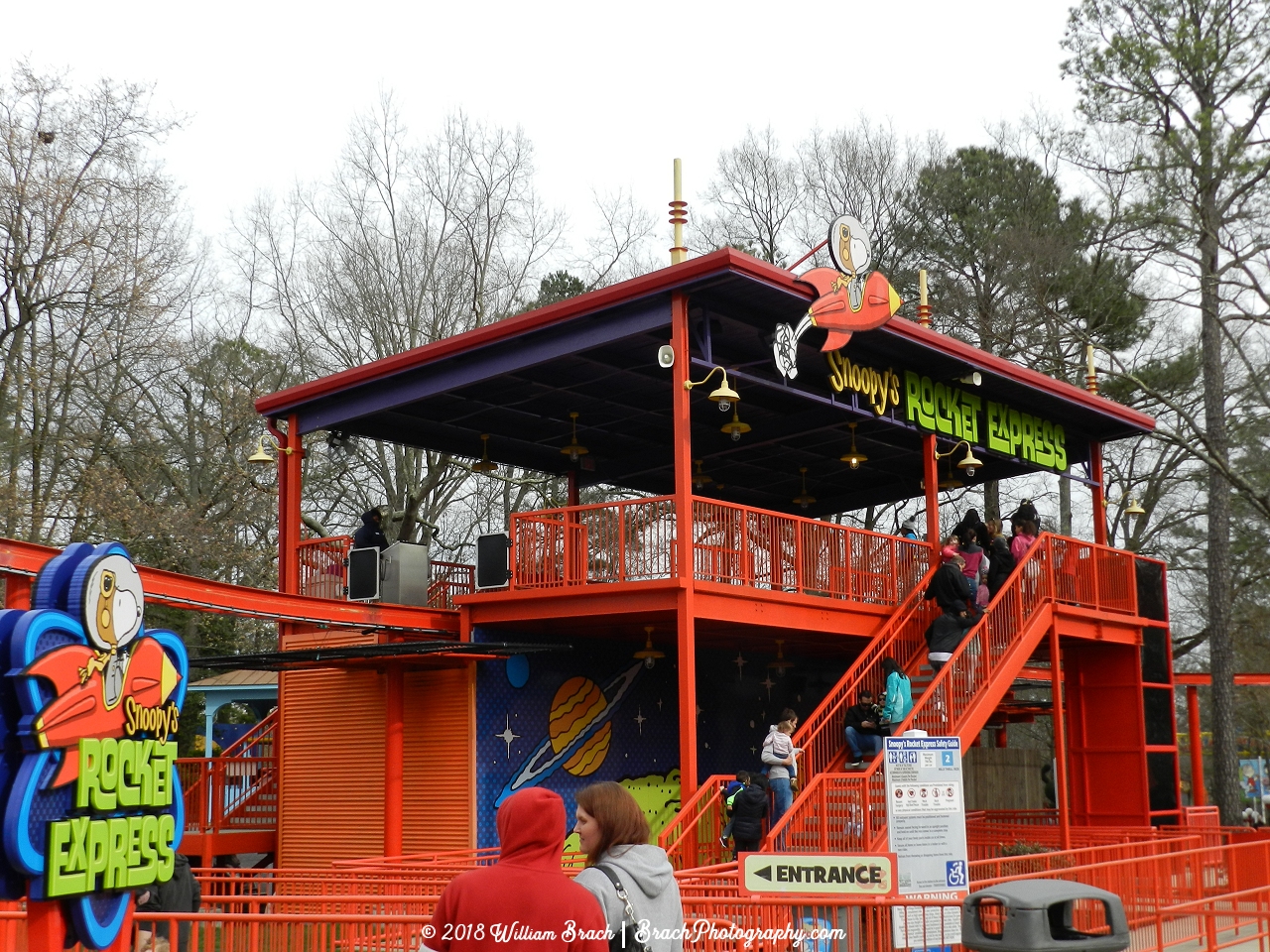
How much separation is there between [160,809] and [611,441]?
18.0m

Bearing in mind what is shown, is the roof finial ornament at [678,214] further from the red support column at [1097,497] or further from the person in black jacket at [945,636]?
the red support column at [1097,497]

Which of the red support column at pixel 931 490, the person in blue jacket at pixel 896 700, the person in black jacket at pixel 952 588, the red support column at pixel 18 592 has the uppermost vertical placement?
the red support column at pixel 931 490

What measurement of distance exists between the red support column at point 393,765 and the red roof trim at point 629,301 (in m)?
4.37

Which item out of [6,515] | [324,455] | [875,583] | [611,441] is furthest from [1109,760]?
[324,455]

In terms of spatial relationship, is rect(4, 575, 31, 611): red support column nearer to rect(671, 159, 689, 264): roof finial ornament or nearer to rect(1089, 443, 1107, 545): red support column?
rect(671, 159, 689, 264): roof finial ornament

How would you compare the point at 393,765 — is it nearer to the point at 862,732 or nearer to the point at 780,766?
the point at 780,766

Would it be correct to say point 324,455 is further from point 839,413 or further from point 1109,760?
point 1109,760

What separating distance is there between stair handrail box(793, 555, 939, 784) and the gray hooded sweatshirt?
11.0m

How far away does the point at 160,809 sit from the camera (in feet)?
28.4

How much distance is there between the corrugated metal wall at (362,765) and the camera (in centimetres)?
1909

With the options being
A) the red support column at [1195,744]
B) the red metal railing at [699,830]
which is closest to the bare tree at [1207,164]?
the red support column at [1195,744]

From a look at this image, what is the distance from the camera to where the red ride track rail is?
11.7 meters

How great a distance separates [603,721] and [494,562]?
3.05 metres

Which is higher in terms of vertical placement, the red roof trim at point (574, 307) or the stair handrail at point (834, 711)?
the red roof trim at point (574, 307)
